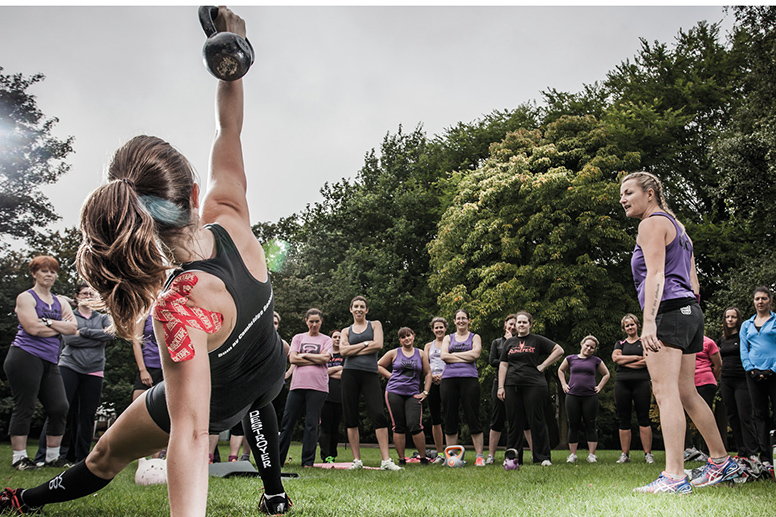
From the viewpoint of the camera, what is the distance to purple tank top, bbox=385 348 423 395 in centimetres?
932

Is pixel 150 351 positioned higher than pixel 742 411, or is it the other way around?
pixel 150 351

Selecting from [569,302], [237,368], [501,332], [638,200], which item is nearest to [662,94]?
[569,302]

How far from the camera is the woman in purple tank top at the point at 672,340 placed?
13.6ft

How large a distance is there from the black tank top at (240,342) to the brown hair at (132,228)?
13 centimetres

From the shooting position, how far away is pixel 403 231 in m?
26.2

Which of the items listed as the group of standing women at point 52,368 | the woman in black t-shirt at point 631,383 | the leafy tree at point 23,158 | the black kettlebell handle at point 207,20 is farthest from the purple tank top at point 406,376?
the leafy tree at point 23,158

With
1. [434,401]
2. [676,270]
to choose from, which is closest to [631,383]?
[434,401]

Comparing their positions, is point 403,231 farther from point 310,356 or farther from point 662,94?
point 310,356

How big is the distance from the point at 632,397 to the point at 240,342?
8.60 meters

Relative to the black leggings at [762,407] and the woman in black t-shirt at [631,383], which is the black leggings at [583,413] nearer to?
the woman in black t-shirt at [631,383]

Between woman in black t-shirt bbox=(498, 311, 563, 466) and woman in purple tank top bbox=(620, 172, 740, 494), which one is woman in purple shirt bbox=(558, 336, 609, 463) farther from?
woman in purple tank top bbox=(620, 172, 740, 494)

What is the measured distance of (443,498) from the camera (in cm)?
435

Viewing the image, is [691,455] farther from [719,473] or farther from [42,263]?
[42,263]

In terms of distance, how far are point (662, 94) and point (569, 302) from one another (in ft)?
33.8
